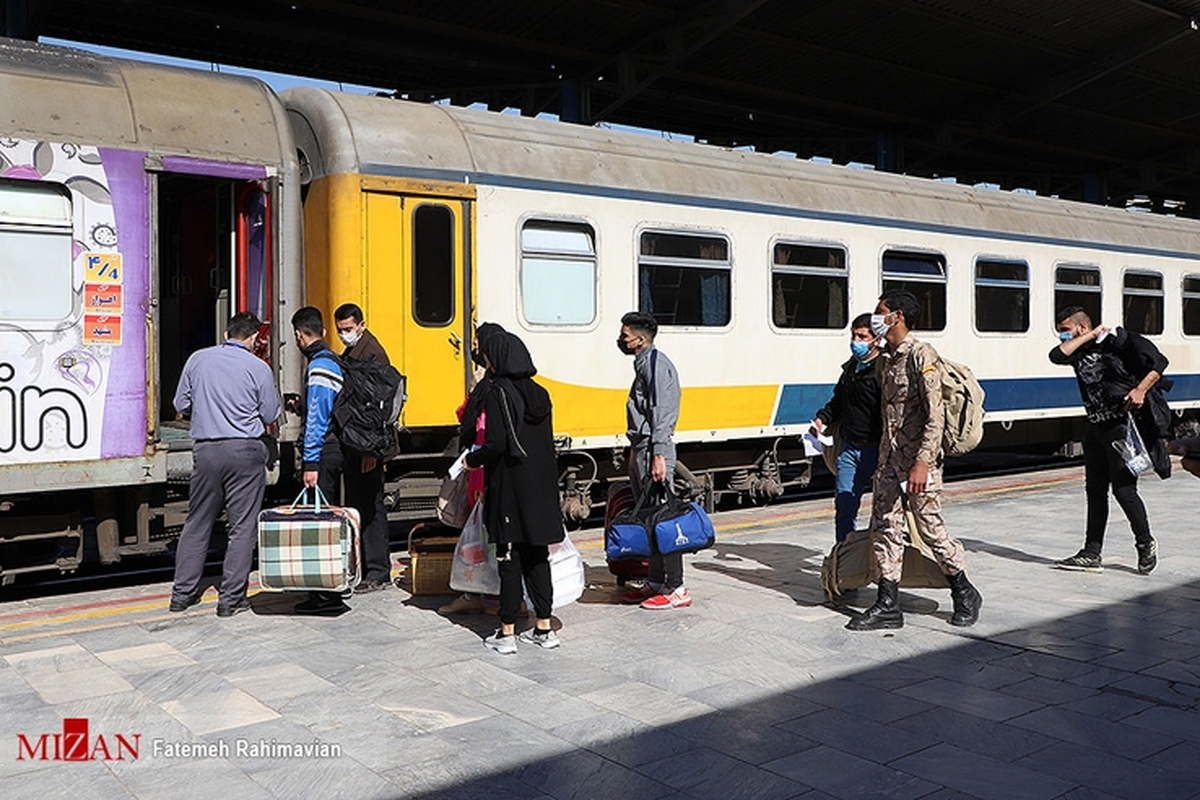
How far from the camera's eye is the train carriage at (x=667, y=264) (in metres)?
8.67

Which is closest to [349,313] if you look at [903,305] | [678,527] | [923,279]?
[678,527]

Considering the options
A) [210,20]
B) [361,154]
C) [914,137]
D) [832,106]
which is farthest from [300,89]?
[914,137]

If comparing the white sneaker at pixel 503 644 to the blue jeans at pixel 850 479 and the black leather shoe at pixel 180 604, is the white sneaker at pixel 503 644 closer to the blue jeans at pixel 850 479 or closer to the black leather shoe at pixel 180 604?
the black leather shoe at pixel 180 604

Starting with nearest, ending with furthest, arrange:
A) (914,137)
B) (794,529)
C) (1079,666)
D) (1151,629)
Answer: (1079,666) < (1151,629) < (794,529) < (914,137)

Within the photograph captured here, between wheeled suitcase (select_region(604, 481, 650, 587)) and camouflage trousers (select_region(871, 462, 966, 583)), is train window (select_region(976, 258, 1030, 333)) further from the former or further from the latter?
camouflage trousers (select_region(871, 462, 966, 583))

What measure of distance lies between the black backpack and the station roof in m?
12.9

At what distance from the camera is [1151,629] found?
21.1 feet

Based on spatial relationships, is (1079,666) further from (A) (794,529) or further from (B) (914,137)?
(B) (914,137)

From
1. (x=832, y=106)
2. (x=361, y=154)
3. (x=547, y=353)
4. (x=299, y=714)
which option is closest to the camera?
(x=299, y=714)

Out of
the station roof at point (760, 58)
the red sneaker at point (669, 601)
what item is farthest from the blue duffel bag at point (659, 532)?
the station roof at point (760, 58)

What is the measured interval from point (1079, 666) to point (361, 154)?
231 inches

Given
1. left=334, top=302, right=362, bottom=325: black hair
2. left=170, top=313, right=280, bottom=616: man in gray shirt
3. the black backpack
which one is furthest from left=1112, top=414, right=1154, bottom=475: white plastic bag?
left=170, top=313, right=280, bottom=616: man in gray shirt

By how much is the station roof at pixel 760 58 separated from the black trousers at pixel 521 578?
573 inches

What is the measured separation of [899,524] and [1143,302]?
11.1 meters
